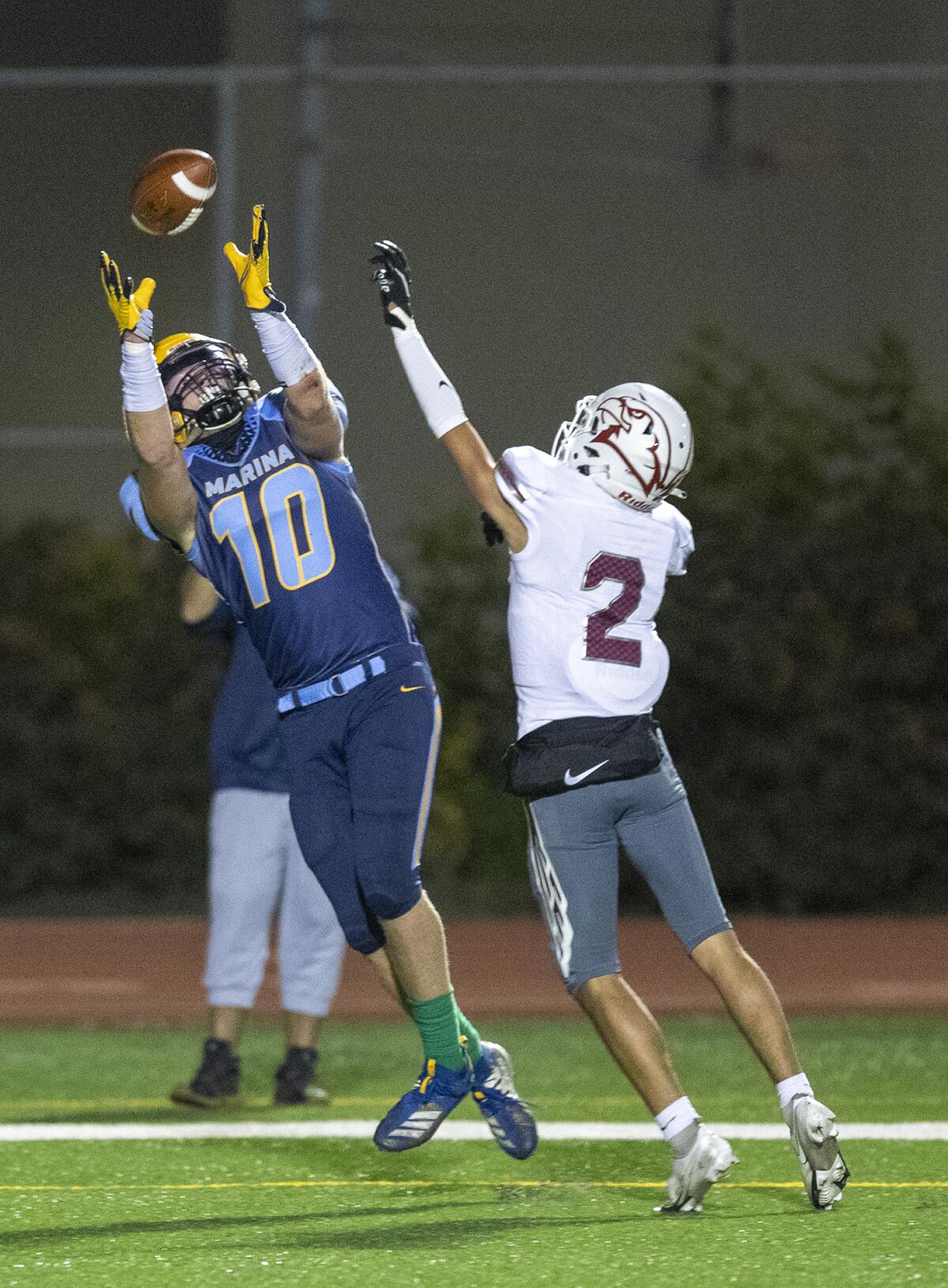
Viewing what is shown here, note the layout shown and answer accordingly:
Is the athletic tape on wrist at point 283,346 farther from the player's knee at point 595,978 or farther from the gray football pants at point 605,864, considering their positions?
the player's knee at point 595,978

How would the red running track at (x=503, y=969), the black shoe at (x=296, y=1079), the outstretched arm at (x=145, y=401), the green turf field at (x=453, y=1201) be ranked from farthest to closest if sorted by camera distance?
the red running track at (x=503, y=969), the black shoe at (x=296, y=1079), the outstretched arm at (x=145, y=401), the green turf field at (x=453, y=1201)

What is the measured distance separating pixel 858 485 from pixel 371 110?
189 inches

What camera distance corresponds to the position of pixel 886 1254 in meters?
4.48

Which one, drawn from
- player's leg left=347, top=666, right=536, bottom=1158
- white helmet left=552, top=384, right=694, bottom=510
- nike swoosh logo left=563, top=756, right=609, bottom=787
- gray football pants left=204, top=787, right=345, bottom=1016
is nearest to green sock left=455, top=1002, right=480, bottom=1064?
player's leg left=347, top=666, right=536, bottom=1158

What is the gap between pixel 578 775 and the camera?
4.96m

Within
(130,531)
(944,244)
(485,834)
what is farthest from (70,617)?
(944,244)

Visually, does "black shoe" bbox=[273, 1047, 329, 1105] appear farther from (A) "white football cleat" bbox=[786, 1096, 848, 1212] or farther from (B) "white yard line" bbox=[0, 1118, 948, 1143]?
(A) "white football cleat" bbox=[786, 1096, 848, 1212]

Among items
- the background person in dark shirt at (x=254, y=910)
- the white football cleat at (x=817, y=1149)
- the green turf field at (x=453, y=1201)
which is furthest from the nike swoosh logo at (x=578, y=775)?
the background person in dark shirt at (x=254, y=910)

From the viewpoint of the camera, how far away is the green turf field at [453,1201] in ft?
14.5

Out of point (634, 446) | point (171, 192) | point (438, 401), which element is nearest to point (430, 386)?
point (438, 401)

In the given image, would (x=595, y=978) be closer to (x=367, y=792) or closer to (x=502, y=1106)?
(x=502, y=1106)

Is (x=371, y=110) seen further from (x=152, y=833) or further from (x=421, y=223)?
(x=152, y=833)

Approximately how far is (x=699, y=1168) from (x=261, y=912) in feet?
8.38

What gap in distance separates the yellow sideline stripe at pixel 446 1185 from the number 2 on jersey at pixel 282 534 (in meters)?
1.52
